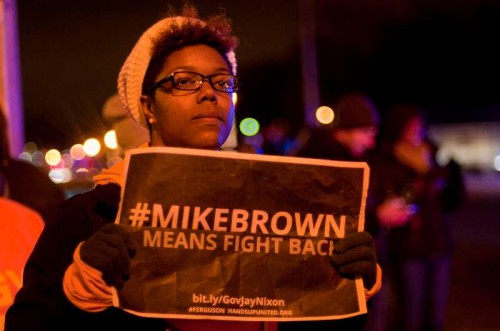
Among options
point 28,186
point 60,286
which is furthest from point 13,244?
point 60,286

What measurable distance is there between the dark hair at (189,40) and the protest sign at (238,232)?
1.51 ft

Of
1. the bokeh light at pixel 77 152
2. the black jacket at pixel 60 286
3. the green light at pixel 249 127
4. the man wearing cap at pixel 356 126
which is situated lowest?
the black jacket at pixel 60 286

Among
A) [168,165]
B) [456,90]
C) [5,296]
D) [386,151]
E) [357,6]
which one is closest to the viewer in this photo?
[168,165]

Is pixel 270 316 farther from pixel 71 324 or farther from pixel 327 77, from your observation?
pixel 327 77

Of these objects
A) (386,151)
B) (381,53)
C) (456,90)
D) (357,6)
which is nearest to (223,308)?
(386,151)

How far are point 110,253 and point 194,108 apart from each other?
531 mm

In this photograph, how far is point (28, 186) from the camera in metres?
2.95

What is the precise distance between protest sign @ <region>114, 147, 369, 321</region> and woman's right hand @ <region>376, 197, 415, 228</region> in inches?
130

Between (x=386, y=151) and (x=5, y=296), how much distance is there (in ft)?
12.8

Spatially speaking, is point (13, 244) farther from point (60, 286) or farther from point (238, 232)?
point (238, 232)

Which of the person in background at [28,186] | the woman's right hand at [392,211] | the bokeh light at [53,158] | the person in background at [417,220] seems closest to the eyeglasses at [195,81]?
the person in background at [28,186]

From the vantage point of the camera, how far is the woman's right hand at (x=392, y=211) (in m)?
5.11

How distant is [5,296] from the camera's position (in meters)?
2.33

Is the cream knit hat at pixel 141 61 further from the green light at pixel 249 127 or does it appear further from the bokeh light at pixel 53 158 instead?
the green light at pixel 249 127
